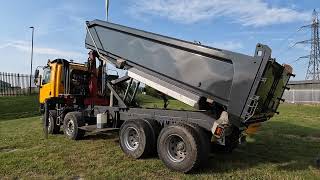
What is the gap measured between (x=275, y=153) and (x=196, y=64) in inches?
133

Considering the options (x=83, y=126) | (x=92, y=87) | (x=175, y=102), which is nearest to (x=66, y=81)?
(x=92, y=87)

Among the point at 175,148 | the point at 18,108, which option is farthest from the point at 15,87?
the point at 175,148

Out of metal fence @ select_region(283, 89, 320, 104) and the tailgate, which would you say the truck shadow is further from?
metal fence @ select_region(283, 89, 320, 104)

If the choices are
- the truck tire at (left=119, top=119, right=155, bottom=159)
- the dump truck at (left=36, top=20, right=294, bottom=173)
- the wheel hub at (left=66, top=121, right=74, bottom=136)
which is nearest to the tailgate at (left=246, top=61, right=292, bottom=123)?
the dump truck at (left=36, top=20, right=294, bottom=173)

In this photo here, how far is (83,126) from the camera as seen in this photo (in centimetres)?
1145

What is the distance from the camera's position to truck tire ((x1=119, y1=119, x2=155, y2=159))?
848 centimetres

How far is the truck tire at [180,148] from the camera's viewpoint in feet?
24.2

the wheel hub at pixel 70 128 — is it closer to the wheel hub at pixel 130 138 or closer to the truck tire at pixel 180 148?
the wheel hub at pixel 130 138

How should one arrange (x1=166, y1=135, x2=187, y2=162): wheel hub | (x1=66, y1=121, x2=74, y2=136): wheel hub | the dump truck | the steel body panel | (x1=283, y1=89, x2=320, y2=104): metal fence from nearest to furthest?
1. the steel body panel
2. the dump truck
3. (x1=166, y1=135, x2=187, y2=162): wheel hub
4. (x1=66, y1=121, x2=74, y2=136): wheel hub
5. (x1=283, y1=89, x2=320, y2=104): metal fence

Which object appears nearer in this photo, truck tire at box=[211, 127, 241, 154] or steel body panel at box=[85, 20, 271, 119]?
steel body panel at box=[85, 20, 271, 119]

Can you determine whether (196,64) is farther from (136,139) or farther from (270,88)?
(136,139)

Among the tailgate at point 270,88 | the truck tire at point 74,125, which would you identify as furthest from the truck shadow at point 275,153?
the truck tire at point 74,125

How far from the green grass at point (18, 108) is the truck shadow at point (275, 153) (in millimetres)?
15602

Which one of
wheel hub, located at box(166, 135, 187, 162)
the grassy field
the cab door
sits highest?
the cab door
